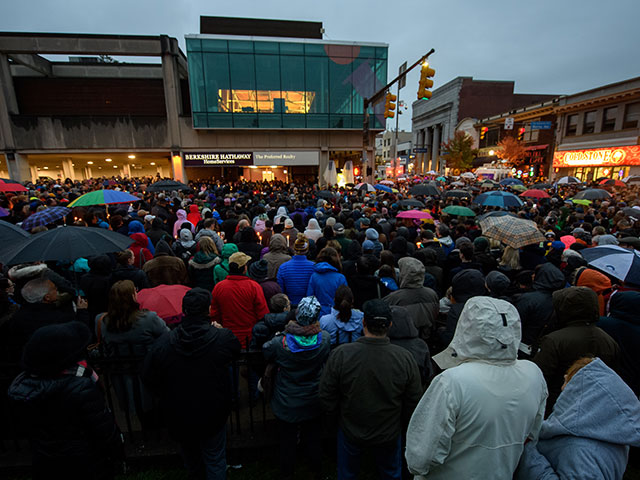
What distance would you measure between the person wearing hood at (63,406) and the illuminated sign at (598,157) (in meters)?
36.6

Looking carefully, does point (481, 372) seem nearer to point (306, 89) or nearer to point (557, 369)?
point (557, 369)

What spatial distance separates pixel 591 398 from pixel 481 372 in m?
0.52

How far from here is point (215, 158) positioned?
89.8 ft

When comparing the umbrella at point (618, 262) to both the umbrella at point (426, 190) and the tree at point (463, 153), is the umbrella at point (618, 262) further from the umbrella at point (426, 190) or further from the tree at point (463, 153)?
the tree at point (463, 153)

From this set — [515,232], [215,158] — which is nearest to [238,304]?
[515,232]

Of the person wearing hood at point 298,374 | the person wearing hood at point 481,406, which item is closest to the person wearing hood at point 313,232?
the person wearing hood at point 298,374

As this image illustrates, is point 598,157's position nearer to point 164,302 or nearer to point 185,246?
point 185,246

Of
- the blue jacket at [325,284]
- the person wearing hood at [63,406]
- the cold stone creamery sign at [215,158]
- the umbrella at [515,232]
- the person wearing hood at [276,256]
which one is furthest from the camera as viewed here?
the cold stone creamery sign at [215,158]

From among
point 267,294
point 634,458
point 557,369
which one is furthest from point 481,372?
point 267,294

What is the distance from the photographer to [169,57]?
25172mm

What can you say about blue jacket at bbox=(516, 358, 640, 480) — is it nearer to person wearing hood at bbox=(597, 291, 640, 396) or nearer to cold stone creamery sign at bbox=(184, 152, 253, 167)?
person wearing hood at bbox=(597, 291, 640, 396)

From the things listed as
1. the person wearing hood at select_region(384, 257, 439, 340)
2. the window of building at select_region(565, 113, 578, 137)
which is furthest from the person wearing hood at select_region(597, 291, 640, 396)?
the window of building at select_region(565, 113, 578, 137)

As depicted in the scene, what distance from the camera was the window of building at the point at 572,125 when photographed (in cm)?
3310

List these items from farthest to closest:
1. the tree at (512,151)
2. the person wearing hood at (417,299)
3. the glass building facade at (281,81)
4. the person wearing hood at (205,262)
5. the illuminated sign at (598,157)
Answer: the tree at (512,151) → the illuminated sign at (598,157) → the glass building facade at (281,81) → the person wearing hood at (205,262) → the person wearing hood at (417,299)
